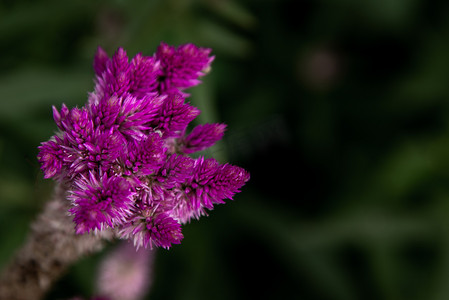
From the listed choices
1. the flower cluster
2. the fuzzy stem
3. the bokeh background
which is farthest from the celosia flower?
the bokeh background

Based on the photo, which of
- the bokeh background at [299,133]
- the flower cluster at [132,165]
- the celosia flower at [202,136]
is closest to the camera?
the flower cluster at [132,165]

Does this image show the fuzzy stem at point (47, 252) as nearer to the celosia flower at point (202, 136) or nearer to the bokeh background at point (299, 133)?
the celosia flower at point (202, 136)

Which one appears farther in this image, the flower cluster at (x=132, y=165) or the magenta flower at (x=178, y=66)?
the magenta flower at (x=178, y=66)

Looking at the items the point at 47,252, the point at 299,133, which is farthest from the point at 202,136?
the point at 299,133

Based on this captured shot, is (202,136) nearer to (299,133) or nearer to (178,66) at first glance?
(178,66)

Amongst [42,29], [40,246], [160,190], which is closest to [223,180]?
[160,190]

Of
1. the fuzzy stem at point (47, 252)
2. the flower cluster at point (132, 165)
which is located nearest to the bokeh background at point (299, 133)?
the fuzzy stem at point (47, 252)

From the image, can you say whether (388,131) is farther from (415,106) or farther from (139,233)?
(139,233)
